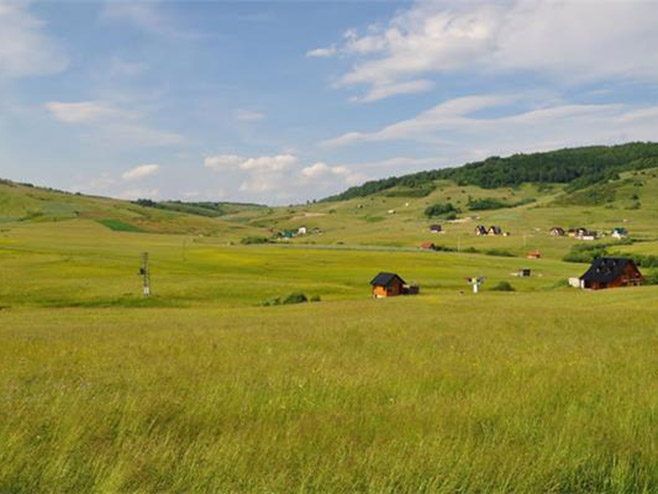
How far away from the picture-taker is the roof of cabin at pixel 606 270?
9322 cm

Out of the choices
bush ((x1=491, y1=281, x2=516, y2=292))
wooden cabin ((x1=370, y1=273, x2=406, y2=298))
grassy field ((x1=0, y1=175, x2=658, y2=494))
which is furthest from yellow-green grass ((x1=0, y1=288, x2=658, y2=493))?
bush ((x1=491, y1=281, x2=516, y2=292))

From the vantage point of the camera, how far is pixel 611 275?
93.8 meters

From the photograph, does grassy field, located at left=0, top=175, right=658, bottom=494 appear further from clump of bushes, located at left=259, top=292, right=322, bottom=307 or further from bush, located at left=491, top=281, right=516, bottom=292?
bush, located at left=491, top=281, right=516, bottom=292

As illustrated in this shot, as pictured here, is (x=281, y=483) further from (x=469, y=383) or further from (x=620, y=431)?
(x=469, y=383)

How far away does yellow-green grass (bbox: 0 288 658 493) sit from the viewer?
5.50m

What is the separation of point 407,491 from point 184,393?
4.43m

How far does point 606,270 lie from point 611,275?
4.60 ft

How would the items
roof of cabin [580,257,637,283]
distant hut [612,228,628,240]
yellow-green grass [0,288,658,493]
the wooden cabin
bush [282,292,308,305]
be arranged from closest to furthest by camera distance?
yellow-green grass [0,288,658,493], bush [282,292,308,305], the wooden cabin, roof of cabin [580,257,637,283], distant hut [612,228,628,240]

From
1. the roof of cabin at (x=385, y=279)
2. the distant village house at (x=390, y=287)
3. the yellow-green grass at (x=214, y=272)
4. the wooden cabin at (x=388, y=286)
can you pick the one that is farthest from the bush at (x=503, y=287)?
the roof of cabin at (x=385, y=279)

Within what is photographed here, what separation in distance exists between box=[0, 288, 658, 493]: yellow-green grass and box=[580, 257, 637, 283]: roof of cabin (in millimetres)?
86720

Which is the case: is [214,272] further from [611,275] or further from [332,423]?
[332,423]

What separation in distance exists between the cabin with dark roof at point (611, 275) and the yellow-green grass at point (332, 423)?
85806 millimetres

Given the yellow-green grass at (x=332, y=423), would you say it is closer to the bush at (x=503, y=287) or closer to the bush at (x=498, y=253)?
the bush at (x=503, y=287)

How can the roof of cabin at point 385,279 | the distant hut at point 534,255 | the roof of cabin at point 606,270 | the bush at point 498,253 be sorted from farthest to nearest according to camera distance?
the bush at point 498,253 < the distant hut at point 534,255 < the roof of cabin at point 606,270 < the roof of cabin at point 385,279
